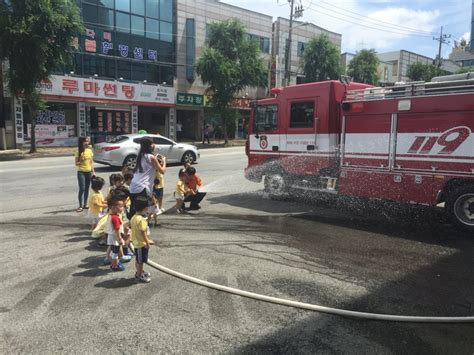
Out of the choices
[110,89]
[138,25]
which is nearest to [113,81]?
[110,89]

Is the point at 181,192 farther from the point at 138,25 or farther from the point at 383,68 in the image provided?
the point at 383,68

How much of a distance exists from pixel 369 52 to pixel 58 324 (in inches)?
1879

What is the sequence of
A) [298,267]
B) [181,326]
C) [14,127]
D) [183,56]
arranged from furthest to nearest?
[183,56], [14,127], [298,267], [181,326]

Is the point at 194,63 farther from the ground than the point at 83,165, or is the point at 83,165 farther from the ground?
the point at 194,63

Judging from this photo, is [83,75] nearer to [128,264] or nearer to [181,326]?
[128,264]

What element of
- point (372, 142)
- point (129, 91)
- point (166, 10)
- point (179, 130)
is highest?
point (166, 10)

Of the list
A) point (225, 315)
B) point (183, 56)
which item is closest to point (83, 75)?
point (183, 56)

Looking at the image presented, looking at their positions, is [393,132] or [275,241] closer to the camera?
[275,241]

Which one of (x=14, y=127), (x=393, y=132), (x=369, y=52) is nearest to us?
(x=393, y=132)

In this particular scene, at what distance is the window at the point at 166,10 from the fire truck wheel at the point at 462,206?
1200 inches

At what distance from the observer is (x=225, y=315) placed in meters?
4.23

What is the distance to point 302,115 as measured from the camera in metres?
10.3

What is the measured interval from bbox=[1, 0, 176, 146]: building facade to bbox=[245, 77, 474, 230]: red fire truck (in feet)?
66.6

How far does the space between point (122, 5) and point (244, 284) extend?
30609 mm
